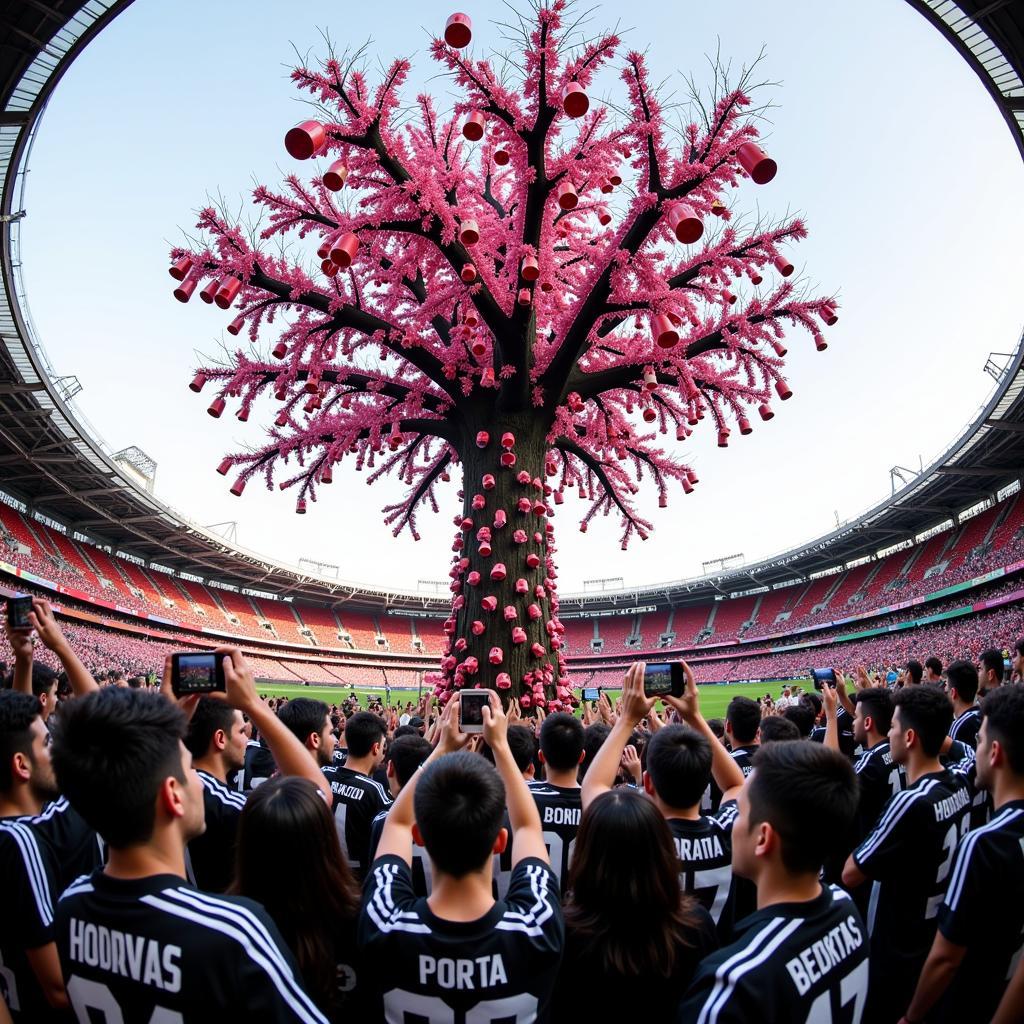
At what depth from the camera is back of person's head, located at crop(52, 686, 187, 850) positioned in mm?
1614

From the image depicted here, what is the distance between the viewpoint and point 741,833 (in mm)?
1982

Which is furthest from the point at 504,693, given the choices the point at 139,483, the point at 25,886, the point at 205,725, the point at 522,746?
the point at 139,483

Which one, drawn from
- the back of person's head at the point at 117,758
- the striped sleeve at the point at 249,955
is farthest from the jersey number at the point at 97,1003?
the back of person's head at the point at 117,758

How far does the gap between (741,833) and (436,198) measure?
5.39 m

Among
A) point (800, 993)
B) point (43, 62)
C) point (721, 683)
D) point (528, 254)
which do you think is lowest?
point (721, 683)

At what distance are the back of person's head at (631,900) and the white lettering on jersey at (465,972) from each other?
16.1 inches

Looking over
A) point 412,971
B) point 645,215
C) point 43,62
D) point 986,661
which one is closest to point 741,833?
point 412,971

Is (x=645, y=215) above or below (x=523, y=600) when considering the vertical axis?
above

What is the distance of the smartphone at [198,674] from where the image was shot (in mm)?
2566

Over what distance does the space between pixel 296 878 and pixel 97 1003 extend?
0.58 metres

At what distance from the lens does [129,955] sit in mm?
1504

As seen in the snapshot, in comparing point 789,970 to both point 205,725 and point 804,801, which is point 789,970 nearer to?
point 804,801

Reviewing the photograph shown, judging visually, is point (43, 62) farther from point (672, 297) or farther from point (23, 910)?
point (23, 910)

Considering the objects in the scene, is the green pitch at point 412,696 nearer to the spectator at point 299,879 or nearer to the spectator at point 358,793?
the spectator at point 358,793
